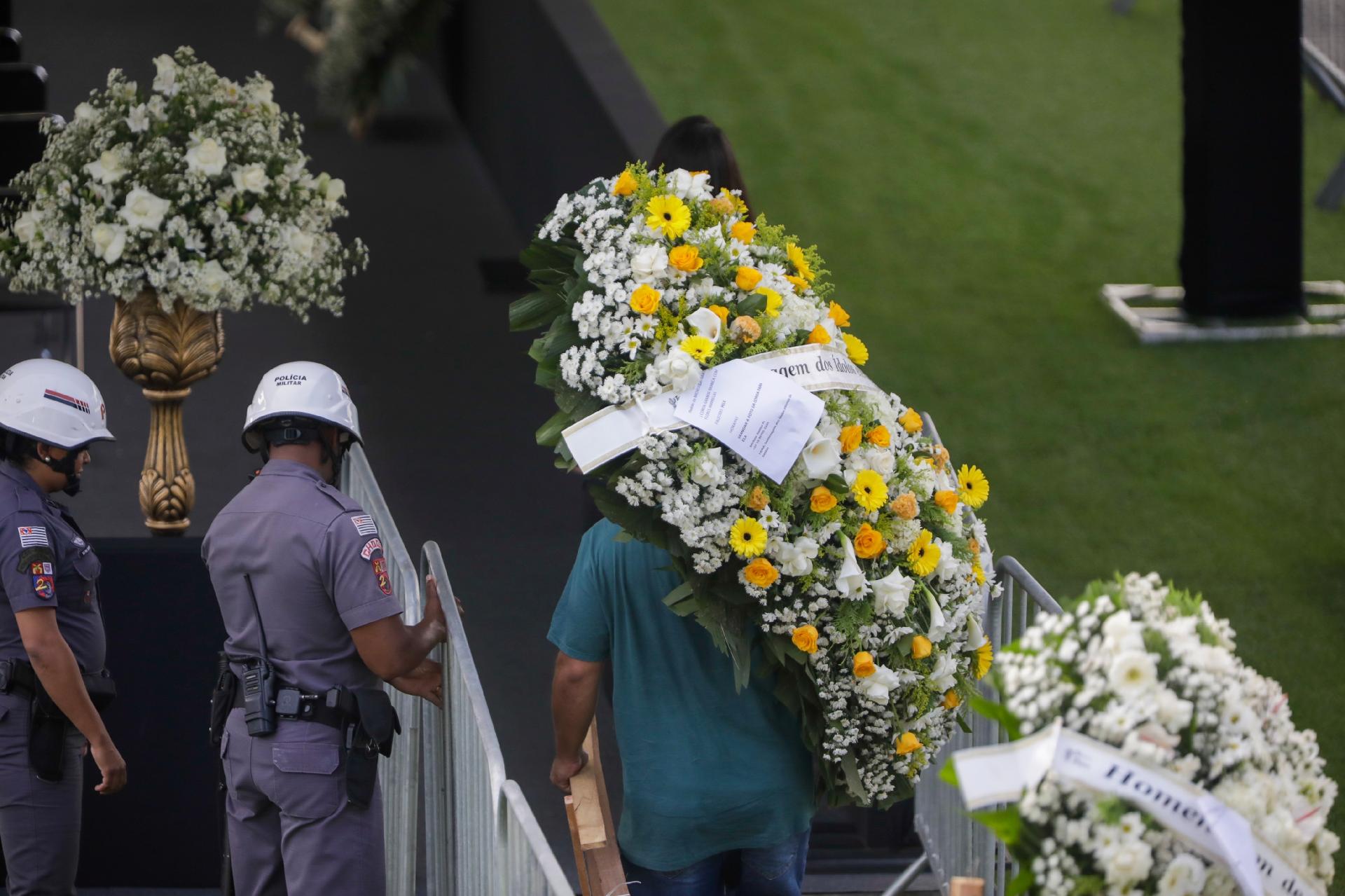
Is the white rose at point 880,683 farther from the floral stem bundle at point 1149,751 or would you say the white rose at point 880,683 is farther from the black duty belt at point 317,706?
the black duty belt at point 317,706

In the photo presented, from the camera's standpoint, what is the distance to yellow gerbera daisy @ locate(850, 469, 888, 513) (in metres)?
2.74

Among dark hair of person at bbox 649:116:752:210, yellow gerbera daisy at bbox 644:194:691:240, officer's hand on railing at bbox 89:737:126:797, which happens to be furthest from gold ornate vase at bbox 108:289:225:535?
yellow gerbera daisy at bbox 644:194:691:240

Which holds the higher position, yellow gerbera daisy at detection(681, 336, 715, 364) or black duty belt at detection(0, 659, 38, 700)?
yellow gerbera daisy at detection(681, 336, 715, 364)

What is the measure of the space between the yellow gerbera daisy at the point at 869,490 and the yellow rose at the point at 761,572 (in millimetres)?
208

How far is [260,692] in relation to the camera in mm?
3059

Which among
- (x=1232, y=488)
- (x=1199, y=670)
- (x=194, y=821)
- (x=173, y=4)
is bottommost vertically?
(x=194, y=821)

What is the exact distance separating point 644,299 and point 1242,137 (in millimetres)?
5927

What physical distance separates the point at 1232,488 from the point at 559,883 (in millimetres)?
5215

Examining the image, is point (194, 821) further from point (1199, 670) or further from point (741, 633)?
point (1199, 670)

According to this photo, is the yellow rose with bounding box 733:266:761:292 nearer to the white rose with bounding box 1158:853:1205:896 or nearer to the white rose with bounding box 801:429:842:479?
the white rose with bounding box 801:429:842:479

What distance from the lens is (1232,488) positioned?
6691 millimetres

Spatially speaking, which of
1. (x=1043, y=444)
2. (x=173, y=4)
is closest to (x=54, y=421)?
(x=1043, y=444)

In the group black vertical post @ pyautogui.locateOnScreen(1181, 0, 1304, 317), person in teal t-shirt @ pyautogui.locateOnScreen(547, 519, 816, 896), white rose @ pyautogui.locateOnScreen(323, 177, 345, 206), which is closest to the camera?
person in teal t-shirt @ pyautogui.locateOnScreen(547, 519, 816, 896)

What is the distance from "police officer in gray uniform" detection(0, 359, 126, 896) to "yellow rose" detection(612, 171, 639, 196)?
1.30 meters
